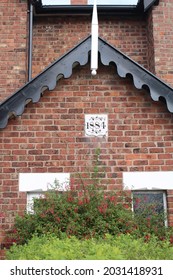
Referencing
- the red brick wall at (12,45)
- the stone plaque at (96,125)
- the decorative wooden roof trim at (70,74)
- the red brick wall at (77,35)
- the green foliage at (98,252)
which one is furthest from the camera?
the red brick wall at (77,35)

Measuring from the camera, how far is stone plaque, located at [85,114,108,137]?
7.66 meters

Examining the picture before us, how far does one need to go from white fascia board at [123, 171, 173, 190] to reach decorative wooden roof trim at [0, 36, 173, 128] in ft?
3.61

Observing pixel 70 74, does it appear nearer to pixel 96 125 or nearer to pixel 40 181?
pixel 96 125

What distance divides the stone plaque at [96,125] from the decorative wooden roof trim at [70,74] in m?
0.80

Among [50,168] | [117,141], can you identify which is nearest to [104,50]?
[117,141]

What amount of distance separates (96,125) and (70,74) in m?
0.97

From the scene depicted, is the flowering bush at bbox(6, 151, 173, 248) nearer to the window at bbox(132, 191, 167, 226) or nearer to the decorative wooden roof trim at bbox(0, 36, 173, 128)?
the window at bbox(132, 191, 167, 226)

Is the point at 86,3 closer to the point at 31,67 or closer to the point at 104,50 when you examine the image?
the point at 31,67

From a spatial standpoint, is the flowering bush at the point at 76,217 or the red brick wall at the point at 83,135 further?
the red brick wall at the point at 83,135

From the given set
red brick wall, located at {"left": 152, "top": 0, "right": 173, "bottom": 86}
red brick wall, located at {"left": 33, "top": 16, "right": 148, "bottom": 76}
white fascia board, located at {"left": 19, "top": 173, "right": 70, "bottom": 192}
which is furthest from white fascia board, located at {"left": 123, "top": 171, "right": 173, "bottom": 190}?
red brick wall, located at {"left": 33, "top": 16, "right": 148, "bottom": 76}

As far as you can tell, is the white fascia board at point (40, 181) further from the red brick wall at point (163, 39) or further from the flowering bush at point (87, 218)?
the red brick wall at point (163, 39)

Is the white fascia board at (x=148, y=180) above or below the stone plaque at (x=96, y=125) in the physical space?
below

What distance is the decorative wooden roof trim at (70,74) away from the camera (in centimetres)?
733

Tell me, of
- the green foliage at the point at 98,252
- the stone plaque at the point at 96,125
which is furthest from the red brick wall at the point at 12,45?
the green foliage at the point at 98,252
